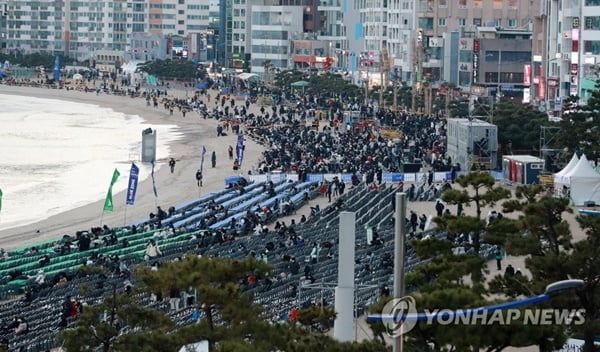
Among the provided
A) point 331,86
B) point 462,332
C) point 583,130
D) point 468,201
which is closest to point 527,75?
point 331,86

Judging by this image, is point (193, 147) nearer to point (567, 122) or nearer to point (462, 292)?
point (567, 122)

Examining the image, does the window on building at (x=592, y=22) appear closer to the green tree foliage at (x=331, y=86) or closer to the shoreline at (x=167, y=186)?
the shoreline at (x=167, y=186)

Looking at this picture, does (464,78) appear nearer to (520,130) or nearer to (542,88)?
(542,88)

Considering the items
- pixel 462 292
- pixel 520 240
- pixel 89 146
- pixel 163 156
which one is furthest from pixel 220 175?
pixel 462 292

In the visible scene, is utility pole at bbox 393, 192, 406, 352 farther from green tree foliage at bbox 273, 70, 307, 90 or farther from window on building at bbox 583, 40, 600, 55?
green tree foliage at bbox 273, 70, 307, 90

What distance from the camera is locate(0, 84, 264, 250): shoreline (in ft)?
153

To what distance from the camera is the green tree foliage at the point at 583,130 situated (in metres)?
49.2

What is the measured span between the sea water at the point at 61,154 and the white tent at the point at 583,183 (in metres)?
18.2

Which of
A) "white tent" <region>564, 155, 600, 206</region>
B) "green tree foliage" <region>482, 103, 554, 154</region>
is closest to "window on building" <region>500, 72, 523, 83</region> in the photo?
"green tree foliage" <region>482, 103, 554, 154</region>

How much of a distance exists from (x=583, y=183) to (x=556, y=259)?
79.6 ft

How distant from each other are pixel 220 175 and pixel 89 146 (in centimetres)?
2095

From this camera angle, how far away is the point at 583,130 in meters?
49.9

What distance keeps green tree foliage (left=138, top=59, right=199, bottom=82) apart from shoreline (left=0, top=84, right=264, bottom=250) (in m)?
39.2

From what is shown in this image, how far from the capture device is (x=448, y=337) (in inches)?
663
